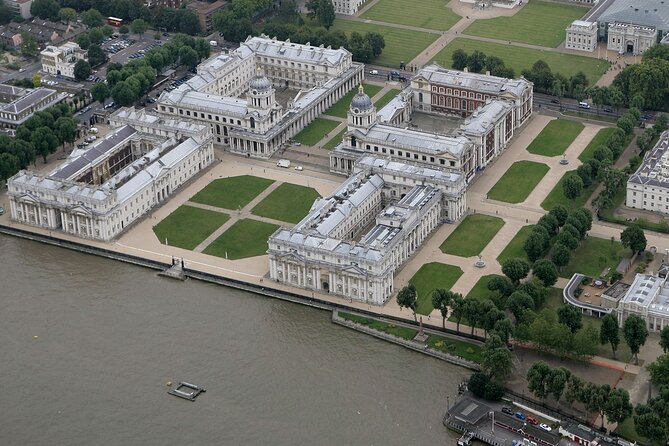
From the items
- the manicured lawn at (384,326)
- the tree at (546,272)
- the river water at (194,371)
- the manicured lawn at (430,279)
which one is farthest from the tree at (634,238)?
the river water at (194,371)

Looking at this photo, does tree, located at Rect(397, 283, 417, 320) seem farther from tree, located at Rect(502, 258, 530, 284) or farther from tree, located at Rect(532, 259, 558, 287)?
tree, located at Rect(532, 259, 558, 287)

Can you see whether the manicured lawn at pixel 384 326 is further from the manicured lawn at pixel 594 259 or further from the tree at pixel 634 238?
the tree at pixel 634 238

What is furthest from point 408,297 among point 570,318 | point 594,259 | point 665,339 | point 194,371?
point 665,339

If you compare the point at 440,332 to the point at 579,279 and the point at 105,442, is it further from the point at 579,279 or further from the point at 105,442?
the point at 105,442

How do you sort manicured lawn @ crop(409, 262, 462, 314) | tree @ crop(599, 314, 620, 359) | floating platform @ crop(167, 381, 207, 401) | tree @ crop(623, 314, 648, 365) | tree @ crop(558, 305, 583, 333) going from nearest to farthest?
1. floating platform @ crop(167, 381, 207, 401)
2. tree @ crop(623, 314, 648, 365)
3. tree @ crop(599, 314, 620, 359)
4. tree @ crop(558, 305, 583, 333)
5. manicured lawn @ crop(409, 262, 462, 314)

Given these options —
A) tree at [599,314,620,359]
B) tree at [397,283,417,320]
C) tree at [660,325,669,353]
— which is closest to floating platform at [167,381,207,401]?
tree at [397,283,417,320]

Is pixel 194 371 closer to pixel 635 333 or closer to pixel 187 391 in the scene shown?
pixel 187 391
